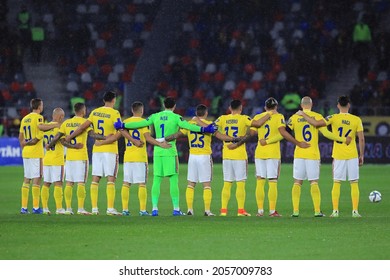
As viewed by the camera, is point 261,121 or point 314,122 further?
point 261,121

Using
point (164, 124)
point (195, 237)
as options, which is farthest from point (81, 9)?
point (195, 237)

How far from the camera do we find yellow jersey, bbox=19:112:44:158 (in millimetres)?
19406

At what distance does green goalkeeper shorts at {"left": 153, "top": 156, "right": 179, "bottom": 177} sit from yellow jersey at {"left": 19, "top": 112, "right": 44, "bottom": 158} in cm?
243

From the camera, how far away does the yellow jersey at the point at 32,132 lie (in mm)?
19406

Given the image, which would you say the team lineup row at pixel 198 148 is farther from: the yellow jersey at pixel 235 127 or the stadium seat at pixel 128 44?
the stadium seat at pixel 128 44

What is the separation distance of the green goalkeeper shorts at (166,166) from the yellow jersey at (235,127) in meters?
0.98

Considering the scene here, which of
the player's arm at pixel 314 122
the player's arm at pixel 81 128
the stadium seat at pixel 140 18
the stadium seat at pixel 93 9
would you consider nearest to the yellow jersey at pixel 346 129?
the player's arm at pixel 314 122

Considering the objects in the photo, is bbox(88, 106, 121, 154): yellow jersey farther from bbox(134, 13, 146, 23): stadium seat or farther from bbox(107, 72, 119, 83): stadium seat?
bbox(134, 13, 146, 23): stadium seat

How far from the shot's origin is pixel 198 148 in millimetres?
18703

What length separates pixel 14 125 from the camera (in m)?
37.2

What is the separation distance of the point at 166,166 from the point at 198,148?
0.75 m

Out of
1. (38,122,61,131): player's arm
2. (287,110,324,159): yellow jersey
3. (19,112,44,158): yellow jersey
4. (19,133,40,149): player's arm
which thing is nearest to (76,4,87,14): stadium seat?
(19,112,44,158): yellow jersey

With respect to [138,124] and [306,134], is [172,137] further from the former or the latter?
[306,134]
